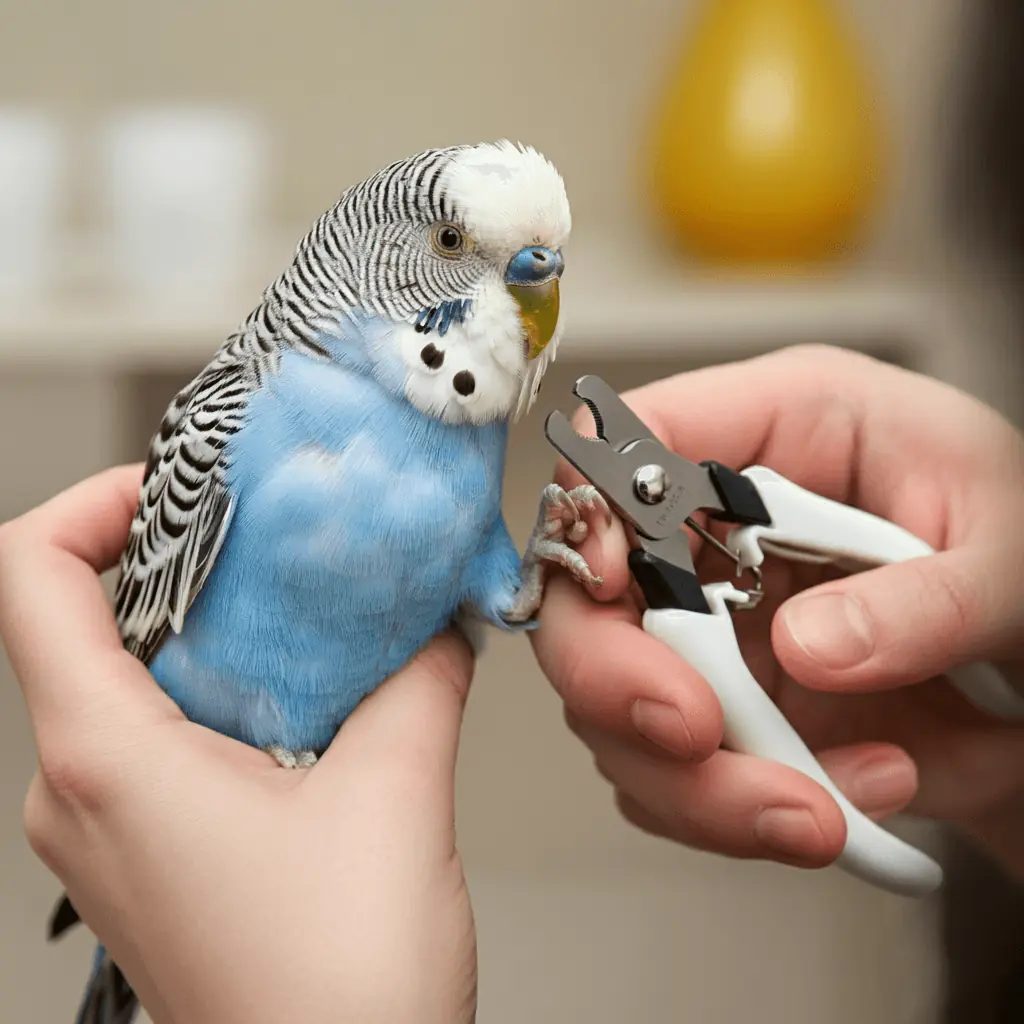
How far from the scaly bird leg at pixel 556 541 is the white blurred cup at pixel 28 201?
30.5 inches

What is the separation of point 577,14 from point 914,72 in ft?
1.30

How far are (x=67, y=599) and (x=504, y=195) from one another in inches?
12.5

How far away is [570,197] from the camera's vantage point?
100 centimetres

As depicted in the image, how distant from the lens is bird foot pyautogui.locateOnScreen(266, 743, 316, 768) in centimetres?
54

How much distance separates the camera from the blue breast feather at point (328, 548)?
1.58 feet

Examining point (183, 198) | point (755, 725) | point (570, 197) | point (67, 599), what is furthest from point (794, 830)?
point (183, 198)

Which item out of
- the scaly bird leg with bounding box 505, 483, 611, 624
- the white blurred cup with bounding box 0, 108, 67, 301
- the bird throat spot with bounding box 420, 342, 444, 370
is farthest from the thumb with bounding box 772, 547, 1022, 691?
the white blurred cup with bounding box 0, 108, 67, 301

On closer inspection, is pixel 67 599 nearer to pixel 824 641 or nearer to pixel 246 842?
pixel 246 842

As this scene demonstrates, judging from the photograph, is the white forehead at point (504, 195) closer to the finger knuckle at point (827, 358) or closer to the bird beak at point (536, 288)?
the bird beak at point (536, 288)

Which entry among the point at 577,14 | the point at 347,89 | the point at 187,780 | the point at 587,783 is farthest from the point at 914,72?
the point at 187,780

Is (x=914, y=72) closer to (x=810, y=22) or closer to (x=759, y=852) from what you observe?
(x=810, y=22)

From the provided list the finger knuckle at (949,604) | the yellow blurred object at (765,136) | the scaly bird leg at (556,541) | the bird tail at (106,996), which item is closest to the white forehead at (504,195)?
the scaly bird leg at (556,541)

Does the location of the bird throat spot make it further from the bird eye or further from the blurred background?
the blurred background

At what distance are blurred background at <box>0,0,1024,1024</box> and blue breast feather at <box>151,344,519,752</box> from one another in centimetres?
43
